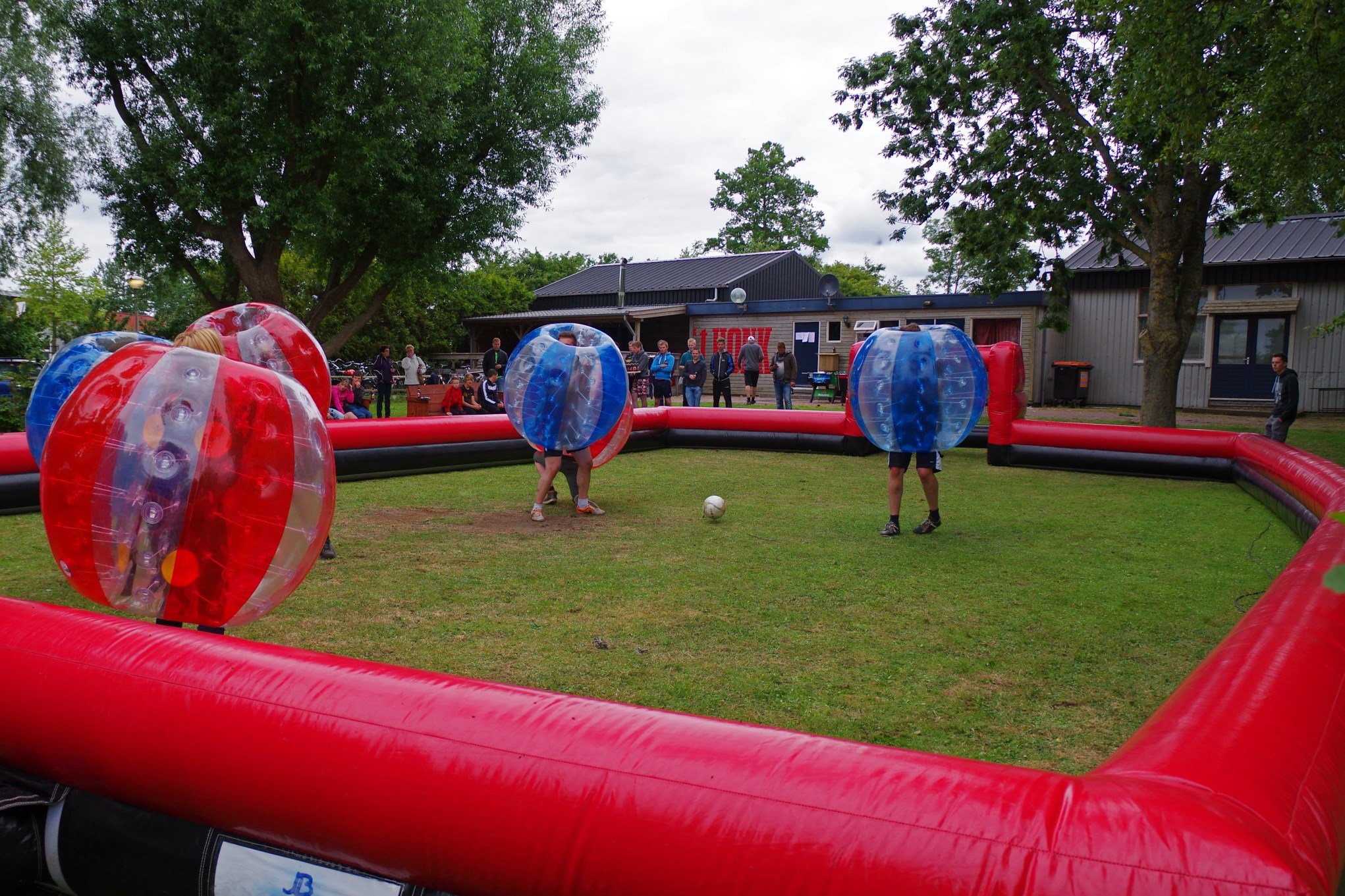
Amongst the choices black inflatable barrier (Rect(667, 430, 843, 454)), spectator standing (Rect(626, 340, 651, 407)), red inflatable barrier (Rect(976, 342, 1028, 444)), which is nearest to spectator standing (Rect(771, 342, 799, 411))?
spectator standing (Rect(626, 340, 651, 407))

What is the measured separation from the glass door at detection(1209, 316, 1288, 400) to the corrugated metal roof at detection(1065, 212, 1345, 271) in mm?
1482

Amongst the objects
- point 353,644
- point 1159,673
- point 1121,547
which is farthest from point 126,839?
point 1121,547

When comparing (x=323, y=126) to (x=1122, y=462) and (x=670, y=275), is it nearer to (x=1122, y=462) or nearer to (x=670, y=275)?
(x=1122, y=462)

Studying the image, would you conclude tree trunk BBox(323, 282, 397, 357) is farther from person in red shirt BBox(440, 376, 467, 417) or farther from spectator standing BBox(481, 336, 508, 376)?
person in red shirt BBox(440, 376, 467, 417)

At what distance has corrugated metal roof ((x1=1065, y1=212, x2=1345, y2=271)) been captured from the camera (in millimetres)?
22516

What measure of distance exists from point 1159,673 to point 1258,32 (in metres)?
8.17

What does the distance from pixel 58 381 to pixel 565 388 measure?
3.63 metres

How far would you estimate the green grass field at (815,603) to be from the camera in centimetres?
409

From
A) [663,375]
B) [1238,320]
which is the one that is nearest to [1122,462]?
[663,375]

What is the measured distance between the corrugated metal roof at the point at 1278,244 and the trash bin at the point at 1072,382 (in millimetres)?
2664

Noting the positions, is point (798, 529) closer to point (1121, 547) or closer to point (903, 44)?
point (1121, 547)

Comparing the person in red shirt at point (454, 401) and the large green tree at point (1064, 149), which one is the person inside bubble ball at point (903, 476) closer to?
the large green tree at point (1064, 149)

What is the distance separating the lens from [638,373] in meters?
20.8

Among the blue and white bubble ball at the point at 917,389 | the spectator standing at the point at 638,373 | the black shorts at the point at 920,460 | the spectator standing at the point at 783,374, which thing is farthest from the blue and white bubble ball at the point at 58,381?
the spectator standing at the point at 638,373
